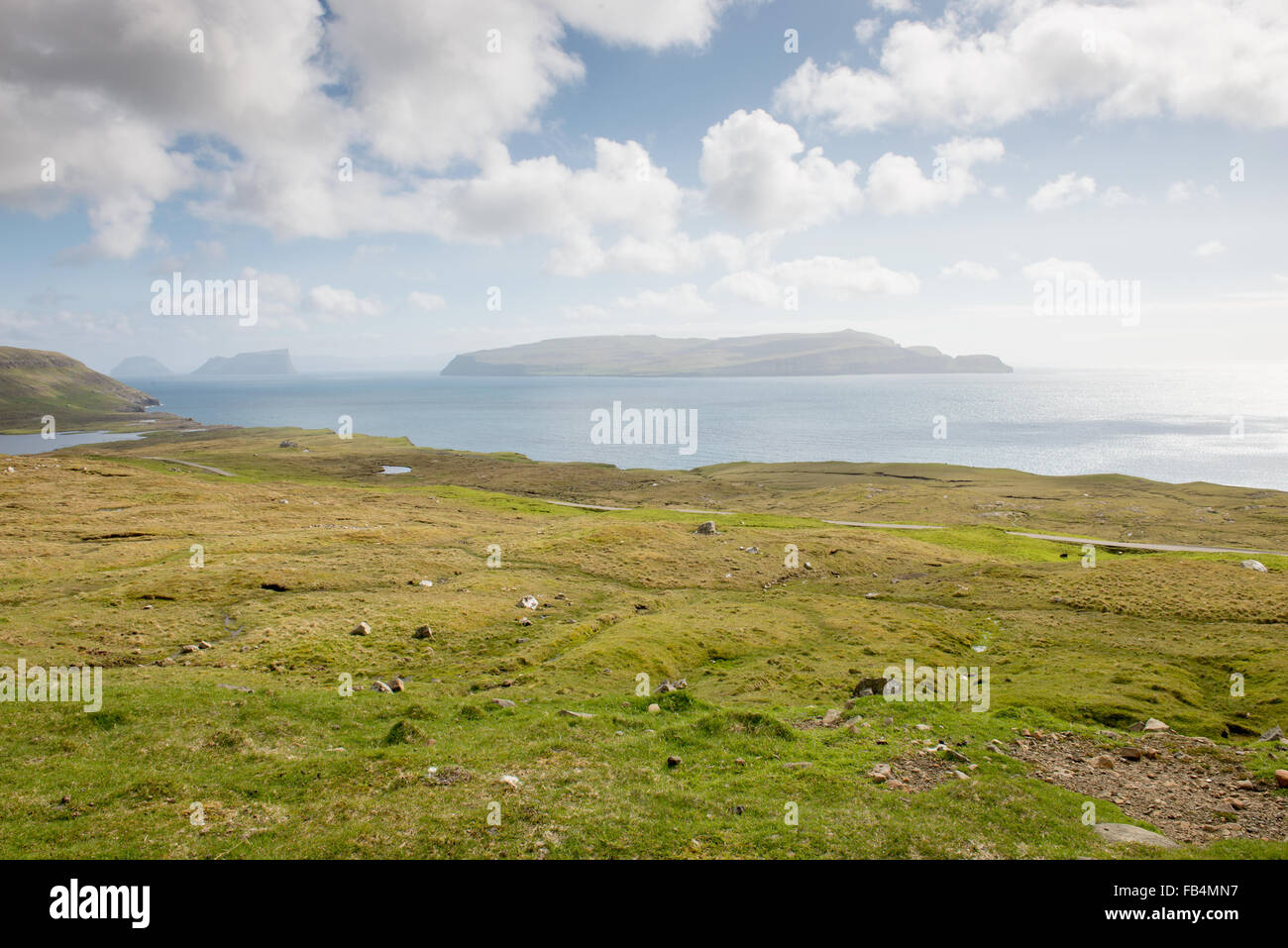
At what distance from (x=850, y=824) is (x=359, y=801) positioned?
12275mm

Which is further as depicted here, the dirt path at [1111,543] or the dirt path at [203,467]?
the dirt path at [203,467]

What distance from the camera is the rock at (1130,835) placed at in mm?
15344

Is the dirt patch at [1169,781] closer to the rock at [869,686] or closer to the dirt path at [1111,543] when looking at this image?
the rock at [869,686]

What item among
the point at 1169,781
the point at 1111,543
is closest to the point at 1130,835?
the point at 1169,781

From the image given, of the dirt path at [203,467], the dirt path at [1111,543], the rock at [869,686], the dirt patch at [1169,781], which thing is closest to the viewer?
the dirt patch at [1169,781]

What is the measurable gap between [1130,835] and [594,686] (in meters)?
20.2

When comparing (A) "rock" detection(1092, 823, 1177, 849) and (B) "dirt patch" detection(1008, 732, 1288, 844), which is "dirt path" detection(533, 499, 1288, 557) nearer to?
(B) "dirt patch" detection(1008, 732, 1288, 844)

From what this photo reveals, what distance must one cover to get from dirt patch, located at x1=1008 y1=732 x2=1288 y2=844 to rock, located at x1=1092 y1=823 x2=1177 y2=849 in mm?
761

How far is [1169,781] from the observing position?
19797mm

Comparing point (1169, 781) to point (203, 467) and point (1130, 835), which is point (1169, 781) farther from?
point (203, 467)

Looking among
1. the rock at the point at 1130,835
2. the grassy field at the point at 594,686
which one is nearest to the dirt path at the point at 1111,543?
the grassy field at the point at 594,686

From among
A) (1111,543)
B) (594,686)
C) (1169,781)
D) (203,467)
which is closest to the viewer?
(1169,781)

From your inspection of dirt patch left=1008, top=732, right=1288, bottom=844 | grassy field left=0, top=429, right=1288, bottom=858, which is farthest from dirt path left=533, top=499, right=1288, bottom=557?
dirt patch left=1008, top=732, right=1288, bottom=844

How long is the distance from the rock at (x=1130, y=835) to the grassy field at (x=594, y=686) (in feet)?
1.61
